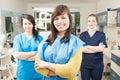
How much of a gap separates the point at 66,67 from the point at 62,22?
325mm

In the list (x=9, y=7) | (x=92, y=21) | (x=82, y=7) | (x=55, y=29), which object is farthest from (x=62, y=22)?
(x=82, y=7)

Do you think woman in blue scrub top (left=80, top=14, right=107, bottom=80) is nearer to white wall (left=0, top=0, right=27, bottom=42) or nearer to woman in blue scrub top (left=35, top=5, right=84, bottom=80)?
woman in blue scrub top (left=35, top=5, right=84, bottom=80)

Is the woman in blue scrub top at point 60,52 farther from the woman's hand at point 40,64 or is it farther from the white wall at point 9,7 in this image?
the white wall at point 9,7

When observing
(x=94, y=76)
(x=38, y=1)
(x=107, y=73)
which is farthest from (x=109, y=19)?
(x=38, y=1)

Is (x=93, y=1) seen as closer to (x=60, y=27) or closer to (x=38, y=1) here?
(x=38, y=1)

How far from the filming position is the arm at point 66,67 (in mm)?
1364

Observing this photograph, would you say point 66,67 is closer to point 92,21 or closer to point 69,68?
point 69,68

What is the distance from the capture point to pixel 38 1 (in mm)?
6961

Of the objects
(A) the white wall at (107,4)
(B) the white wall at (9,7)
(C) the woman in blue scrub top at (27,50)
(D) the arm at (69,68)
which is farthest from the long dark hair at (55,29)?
(A) the white wall at (107,4)

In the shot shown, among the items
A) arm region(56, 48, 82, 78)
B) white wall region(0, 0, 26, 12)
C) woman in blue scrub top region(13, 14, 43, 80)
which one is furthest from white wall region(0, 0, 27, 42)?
arm region(56, 48, 82, 78)

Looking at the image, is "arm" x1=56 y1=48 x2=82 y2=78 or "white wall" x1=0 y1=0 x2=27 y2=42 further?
"white wall" x1=0 y1=0 x2=27 y2=42

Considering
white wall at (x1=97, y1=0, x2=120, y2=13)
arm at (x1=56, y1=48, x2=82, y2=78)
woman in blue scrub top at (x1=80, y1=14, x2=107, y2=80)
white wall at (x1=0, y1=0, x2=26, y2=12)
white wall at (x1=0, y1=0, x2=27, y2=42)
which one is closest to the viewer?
arm at (x1=56, y1=48, x2=82, y2=78)

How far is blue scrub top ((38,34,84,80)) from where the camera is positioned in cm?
141

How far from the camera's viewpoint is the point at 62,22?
1.43 m
